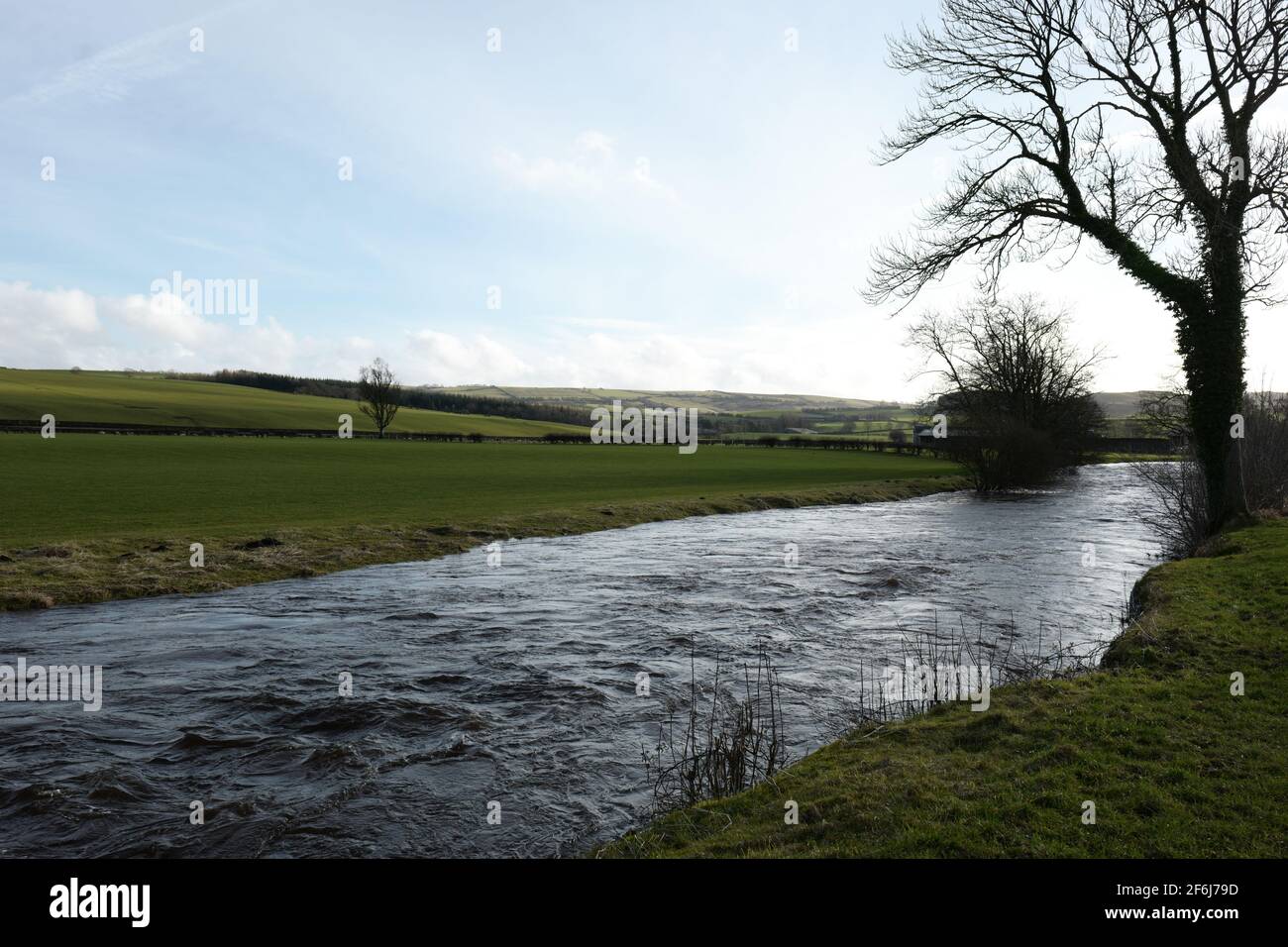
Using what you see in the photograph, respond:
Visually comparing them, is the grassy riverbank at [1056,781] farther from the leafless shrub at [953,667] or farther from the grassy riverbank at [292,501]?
the grassy riverbank at [292,501]

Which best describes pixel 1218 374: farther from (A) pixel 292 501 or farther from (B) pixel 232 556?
(A) pixel 292 501

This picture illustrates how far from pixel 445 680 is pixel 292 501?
23986mm

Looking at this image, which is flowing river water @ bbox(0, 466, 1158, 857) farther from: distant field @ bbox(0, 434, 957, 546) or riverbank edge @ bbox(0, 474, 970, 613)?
distant field @ bbox(0, 434, 957, 546)

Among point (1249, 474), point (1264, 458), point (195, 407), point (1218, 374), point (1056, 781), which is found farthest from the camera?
point (195, 407)

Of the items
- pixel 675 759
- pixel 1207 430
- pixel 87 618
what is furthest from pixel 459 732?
pixel 1207 430

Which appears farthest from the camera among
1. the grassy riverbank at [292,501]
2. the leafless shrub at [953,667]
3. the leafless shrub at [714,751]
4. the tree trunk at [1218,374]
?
the tree trunk at [1218,374]

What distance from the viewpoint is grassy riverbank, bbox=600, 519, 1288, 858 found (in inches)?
224

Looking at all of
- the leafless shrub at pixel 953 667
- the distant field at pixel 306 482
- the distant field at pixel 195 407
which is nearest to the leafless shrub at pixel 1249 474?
the leafless shrub at pixel 953 667

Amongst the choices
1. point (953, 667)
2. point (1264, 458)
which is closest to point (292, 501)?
point (953, 667)

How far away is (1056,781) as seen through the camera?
21.9 feet

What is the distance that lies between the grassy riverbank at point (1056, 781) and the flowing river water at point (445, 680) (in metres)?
1.27

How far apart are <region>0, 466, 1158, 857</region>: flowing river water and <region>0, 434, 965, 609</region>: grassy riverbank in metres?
2.24

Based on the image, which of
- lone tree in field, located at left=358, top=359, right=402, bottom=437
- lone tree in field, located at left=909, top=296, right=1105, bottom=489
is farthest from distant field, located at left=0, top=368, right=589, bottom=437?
lone tree in field, located at left=909, top=296, right=1105, bottom=489

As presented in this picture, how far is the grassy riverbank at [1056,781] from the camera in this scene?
5.70 meters
